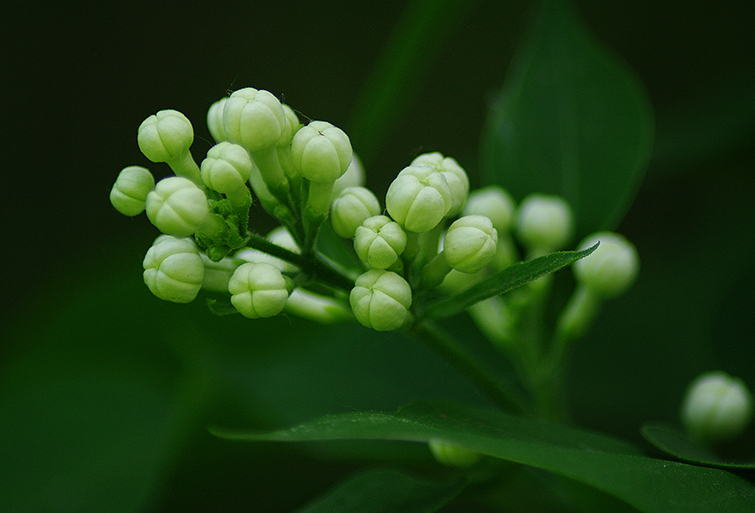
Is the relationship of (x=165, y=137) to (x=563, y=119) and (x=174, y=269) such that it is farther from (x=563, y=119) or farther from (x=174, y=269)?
(x=563, y=119)

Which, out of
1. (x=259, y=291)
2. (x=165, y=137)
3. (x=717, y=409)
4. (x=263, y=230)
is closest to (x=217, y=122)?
(x=165, y=137)

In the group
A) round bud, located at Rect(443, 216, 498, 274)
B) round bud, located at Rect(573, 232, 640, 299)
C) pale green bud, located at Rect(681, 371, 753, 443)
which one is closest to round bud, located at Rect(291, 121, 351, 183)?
round bud, located at Rect(443, 216, 498, 274)

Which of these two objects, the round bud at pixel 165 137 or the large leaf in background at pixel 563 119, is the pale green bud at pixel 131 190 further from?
the large leaf in background at pixel 563 119

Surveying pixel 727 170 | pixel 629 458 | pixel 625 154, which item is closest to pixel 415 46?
pixel 625 154

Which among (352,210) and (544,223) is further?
(544,223)

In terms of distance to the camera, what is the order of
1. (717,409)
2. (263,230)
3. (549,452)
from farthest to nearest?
1. (263,230)
2. (717,409)
3. (549,452)

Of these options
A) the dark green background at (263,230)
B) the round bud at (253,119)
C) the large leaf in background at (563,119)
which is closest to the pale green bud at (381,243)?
the round bud at (253,119)

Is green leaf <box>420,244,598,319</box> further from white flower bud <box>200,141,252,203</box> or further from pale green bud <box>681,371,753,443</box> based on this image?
pale green bud <box>681,371,753,443</box>

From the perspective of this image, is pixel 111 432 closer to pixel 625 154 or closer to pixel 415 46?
pixel 415 46
